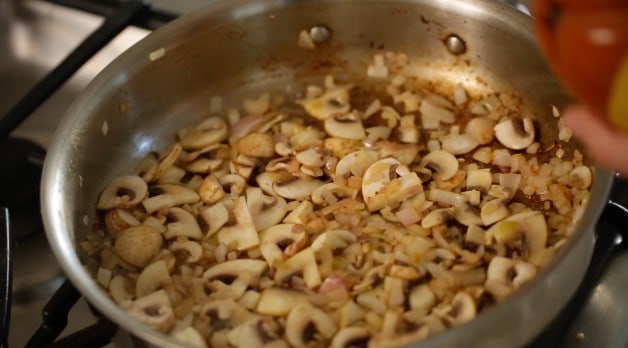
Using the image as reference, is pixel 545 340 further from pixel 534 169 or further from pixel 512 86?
pixel 512 86

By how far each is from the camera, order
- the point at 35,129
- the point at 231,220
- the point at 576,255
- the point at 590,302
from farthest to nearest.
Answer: the point at 35,129, the point at 231,220, the point at 590,302, the point at 576,255

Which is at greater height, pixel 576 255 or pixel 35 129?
pixel 576 255

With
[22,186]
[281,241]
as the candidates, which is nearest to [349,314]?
[281,241]

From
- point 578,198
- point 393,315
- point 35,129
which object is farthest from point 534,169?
point 35,129

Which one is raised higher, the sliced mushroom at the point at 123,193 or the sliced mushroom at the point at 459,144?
the sliced mushroom at the point at 459,144

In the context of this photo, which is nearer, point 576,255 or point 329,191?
point 576,255

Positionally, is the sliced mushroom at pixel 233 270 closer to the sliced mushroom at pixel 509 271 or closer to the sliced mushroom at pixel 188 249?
the sliced mushroom at pixel 188 249

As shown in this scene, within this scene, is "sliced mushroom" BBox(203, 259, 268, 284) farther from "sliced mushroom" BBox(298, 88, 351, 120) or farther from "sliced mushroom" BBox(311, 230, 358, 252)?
"sliced mushroom" BBox(298, 88, 351, 120)

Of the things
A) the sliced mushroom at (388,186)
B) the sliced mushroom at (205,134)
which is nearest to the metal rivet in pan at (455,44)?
the sliced mushroom at (388,186)
